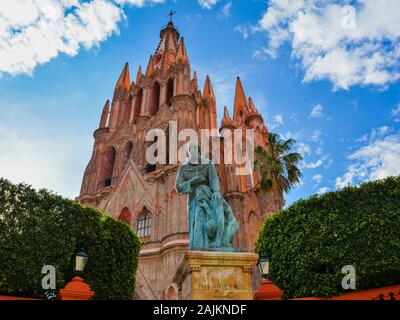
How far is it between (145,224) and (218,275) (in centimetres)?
1871

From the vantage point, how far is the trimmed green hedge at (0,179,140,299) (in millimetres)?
10047

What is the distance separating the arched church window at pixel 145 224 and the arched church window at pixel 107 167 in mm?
6974

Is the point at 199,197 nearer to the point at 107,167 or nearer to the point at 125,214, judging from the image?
the point at 125,214

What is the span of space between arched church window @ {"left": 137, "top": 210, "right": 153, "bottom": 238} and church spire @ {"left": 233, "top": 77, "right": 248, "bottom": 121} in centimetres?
1978

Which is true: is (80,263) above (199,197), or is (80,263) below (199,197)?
below

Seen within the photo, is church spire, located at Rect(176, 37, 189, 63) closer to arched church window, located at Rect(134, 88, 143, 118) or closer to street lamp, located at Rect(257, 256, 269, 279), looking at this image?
arched church window, located at Rect(134, 88, 143, 118)

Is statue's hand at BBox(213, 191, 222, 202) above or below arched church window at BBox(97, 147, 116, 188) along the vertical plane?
below

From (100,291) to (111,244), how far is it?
182cm

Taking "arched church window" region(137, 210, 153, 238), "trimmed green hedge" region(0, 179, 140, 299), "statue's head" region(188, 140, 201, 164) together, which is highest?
"arched church window" region(137, 210, 153, 238)

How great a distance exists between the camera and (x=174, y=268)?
65.0 feet

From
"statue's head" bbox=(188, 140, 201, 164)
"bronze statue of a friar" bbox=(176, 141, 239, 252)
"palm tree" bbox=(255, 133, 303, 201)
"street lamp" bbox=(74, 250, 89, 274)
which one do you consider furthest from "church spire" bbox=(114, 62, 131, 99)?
"bronze statue of a friar" bbox=(176, 141, 239, 252)

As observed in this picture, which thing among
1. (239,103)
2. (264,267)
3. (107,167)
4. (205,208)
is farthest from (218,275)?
(239,103)

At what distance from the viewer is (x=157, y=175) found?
2459 cm

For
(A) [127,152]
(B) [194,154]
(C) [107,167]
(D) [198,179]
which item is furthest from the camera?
(C) [107,167]
